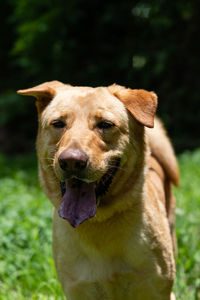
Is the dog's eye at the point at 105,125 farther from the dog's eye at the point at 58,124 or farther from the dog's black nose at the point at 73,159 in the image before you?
the dog's black nose at the point at 73,159

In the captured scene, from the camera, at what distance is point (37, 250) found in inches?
161

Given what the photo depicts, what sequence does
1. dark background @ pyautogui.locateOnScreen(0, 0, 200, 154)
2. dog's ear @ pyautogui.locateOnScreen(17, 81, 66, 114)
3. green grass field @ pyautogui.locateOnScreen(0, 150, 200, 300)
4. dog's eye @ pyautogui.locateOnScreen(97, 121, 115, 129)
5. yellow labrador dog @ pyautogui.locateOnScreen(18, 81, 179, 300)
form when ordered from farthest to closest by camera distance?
1. dark background @ pyautogui.locateOnScreen(0, 0, 200, 154)
2. green grass field @ pyautogui.locateOnScreen(0, 150, 200, 300)
3. dog's ear @ pyautogui.locateOnScreen(17, 81, 66, 114)
4. dog's eye @ pyautogui.locateOnScreen(97, 121, 115, 129)
5. yellow labrador dog @ pyautogui.locateOnScreen(18, 81, 179, 300)

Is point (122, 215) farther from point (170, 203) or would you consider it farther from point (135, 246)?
point (170, 203)

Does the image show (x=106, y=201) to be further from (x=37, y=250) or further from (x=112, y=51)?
(x=112, y=51)

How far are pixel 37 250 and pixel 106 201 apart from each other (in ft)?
4.79

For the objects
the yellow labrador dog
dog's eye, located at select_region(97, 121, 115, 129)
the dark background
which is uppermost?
dog's eye, located at select_region(97, 121, 115, 129)

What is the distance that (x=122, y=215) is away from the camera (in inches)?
119

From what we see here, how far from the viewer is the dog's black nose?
8.20ft

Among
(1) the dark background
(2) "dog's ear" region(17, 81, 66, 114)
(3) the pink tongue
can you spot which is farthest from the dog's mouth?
(1) the dark background

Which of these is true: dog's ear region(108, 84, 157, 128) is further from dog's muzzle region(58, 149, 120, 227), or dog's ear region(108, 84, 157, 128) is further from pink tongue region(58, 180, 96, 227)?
pink tongue region(58, 180, 96, 227)

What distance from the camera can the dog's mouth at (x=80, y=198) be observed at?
2.69 m

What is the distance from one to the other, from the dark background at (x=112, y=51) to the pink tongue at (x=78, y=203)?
7.54 m

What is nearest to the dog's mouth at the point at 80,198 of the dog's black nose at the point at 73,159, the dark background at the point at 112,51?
the dog's black nose at the point at 73,159

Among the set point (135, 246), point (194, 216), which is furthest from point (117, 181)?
point (194, 216)
